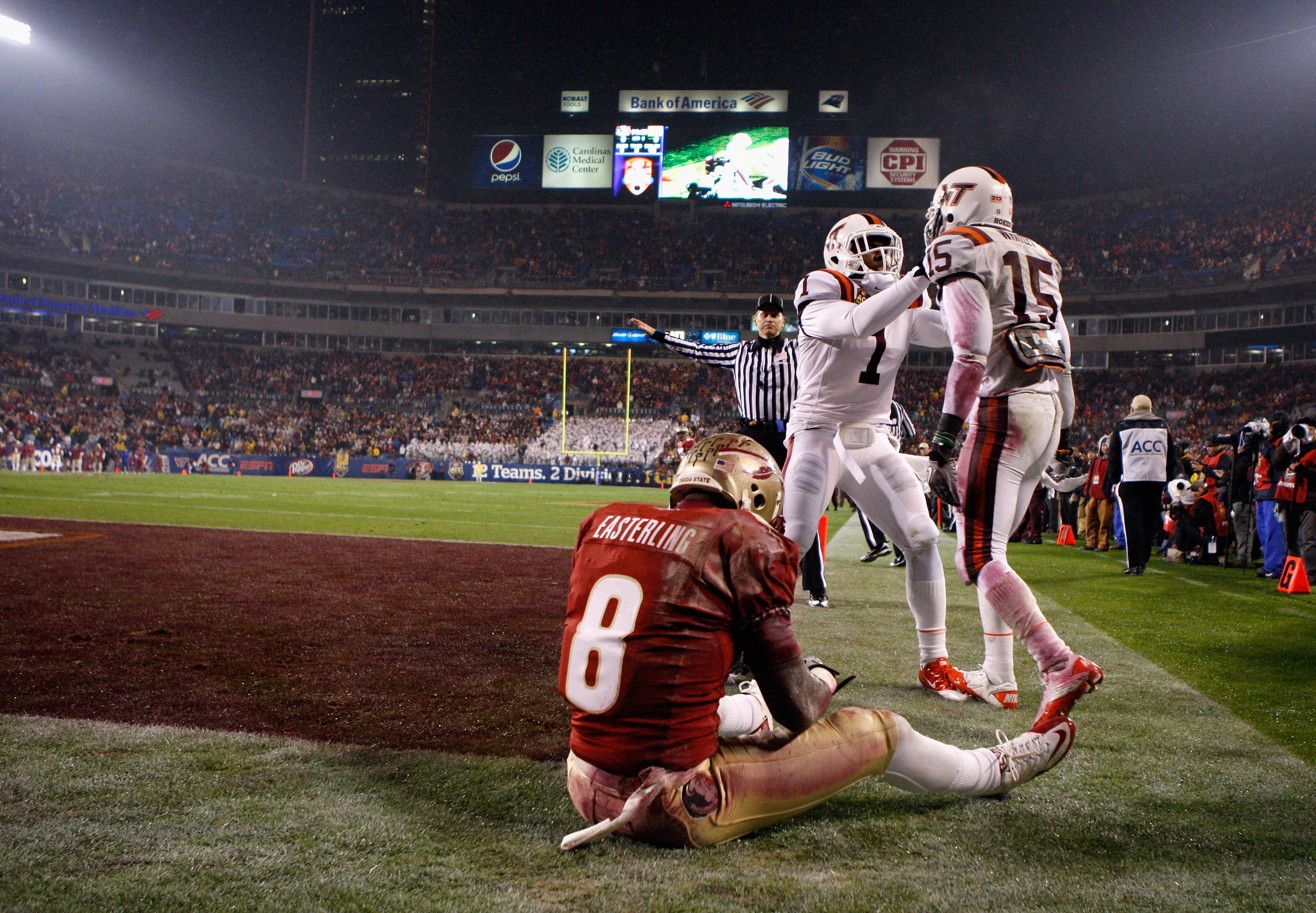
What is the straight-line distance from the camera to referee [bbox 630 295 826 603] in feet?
20.0

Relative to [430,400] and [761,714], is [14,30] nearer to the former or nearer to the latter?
[430,400]

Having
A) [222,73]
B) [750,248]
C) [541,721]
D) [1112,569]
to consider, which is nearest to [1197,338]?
[750,248]

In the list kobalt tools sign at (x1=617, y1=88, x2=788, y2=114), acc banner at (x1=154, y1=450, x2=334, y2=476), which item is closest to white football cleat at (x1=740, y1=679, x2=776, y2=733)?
acc banner at (x1=154, y1=450, x2=334, y2=476)

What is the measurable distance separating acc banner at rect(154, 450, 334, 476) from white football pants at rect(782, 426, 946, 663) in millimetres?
33091

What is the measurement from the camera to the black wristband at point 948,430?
3.23 meters

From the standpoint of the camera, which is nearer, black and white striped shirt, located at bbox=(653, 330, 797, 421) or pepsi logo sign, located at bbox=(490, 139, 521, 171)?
black and white striped shirt, located at bbox=(653, 330, 797, 421)

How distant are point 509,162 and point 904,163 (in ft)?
72.3

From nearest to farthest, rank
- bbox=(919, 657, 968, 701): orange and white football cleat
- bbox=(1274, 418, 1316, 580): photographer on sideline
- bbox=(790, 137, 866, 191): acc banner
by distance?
1. bbox=(919, 657, 968, 701): orange and white football cleat
2. bbox=(1274, 418, 1316, 580): photographer on sideline
3. bbox=(790, 137, 866, 191): acc banner

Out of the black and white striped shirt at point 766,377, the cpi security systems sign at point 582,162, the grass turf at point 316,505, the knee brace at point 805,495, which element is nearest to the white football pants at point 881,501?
the knee brace at point 805,495

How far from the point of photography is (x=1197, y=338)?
135 ft

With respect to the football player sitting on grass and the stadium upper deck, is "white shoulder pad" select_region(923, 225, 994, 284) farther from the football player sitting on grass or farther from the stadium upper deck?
the stadium upper deck

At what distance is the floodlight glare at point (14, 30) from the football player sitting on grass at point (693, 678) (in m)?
51.6

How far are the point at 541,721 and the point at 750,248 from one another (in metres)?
48.2

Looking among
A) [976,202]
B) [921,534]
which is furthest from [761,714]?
[976,202]
